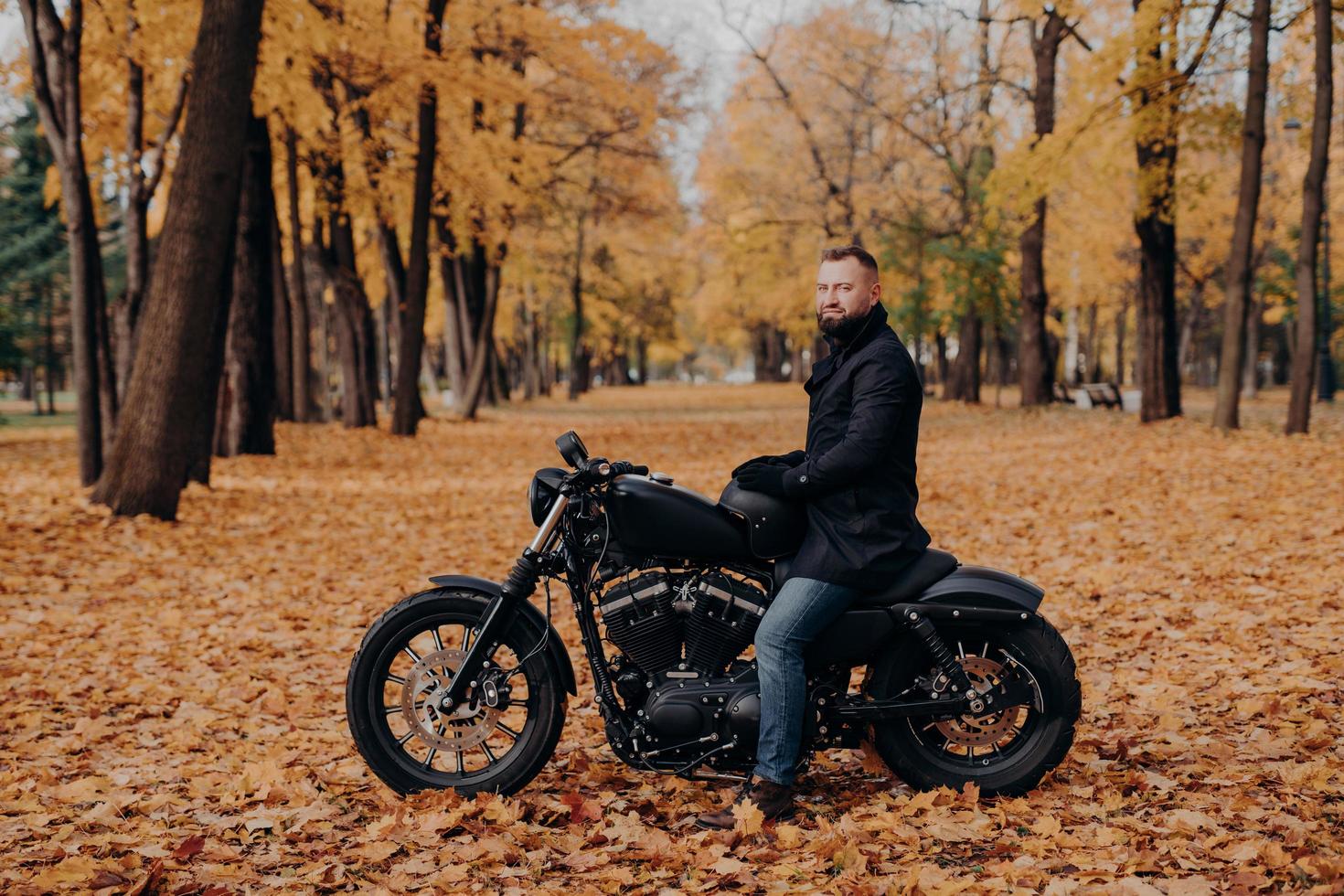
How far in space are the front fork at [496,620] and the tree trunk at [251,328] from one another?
13.1 metres

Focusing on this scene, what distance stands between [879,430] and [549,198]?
76.6ft

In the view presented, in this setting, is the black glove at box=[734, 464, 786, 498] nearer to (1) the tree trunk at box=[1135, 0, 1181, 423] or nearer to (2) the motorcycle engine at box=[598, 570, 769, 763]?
(2) the motorcycle engine at box=[598, 570, 769, 763]

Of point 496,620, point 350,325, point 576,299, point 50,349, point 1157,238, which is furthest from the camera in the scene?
point 576,299

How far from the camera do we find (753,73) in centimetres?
3177

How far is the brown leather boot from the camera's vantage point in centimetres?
394

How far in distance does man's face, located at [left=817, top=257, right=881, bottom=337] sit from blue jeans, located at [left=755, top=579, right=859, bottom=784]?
3.02ft

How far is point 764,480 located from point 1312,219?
584 inches

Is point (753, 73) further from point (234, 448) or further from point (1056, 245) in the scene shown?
point (234, 448)

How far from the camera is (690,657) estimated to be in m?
4.10

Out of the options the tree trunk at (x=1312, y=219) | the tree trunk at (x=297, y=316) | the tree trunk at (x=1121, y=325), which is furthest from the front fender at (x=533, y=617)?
the tree trunk at (x=1121, y=325)

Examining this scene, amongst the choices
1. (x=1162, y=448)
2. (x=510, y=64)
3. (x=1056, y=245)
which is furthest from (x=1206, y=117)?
(x=1056, y=245)

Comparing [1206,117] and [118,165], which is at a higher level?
[1206,117]

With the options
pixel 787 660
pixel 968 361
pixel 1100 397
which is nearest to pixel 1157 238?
pixel 1100 397

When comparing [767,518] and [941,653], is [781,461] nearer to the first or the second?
[767,518]
